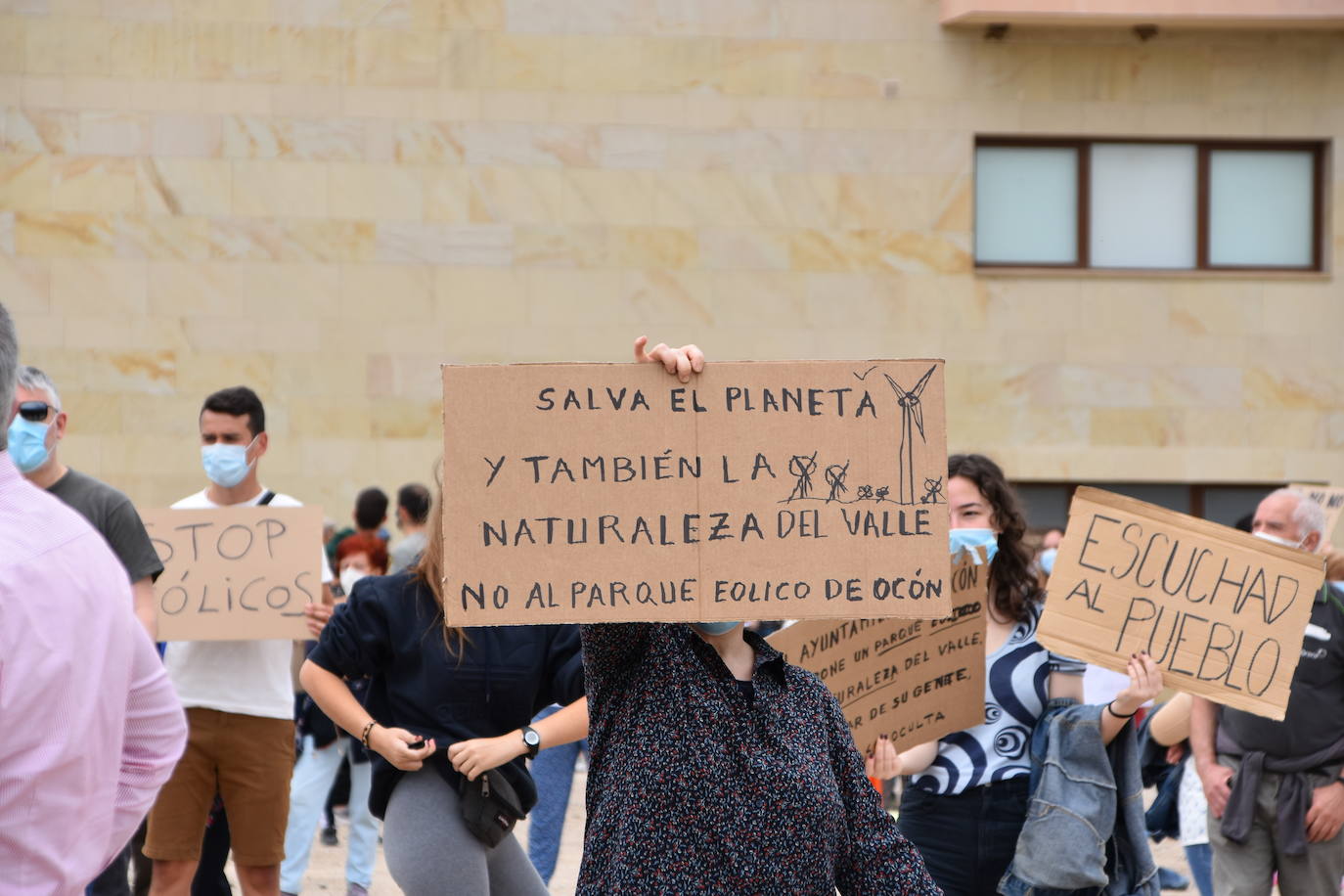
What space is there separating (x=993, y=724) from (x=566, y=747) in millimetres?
3137

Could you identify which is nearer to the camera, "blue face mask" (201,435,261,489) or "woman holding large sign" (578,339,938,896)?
"woman holding large sign" (578,339,938,896)

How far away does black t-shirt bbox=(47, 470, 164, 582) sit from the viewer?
509 cm

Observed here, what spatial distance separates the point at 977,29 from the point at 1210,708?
10.7 m

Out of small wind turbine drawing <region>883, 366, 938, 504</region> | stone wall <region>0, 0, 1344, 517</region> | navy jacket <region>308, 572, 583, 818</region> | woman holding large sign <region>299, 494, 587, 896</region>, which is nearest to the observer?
small wind turbine drawing <region>883, 366, 938, 504</region>

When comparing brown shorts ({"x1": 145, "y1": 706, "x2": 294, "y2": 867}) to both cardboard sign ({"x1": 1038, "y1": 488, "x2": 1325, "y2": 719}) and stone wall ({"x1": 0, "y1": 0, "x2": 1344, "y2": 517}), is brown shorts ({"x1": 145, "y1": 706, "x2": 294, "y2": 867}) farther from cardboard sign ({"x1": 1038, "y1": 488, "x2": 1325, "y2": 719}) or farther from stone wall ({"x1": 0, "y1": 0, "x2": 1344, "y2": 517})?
stone wall ({"x1": 0, "y1": 0, "x2": 1344, "y2": 517})

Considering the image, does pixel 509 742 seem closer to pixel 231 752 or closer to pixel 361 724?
pixel 361 724

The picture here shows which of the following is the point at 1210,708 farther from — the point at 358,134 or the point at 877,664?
the point at 358,134

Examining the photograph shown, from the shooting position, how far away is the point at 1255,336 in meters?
15.9

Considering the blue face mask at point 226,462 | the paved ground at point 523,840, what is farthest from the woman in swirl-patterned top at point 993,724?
the paved ground at point 523,840

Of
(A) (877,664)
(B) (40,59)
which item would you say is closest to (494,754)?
(A) (877,664)

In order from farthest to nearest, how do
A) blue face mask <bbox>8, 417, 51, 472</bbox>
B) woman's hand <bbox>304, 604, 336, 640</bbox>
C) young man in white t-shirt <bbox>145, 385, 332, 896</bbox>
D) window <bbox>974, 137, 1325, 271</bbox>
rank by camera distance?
window <bbox>974, 137, 1325, 271</bbox> → woman's hand <bbox>304, 604, 336, 640</bbox> → young man in white t-shirt <bbox>145, 385, 332, 896</bbox> → blue face mask <bbox>8, 417, 51, 472</bbox>

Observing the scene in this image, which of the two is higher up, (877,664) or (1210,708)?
(877,664)

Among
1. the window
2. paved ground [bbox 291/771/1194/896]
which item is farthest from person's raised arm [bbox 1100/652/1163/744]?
the window

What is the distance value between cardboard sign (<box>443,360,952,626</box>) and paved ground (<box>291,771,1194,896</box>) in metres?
5.00
